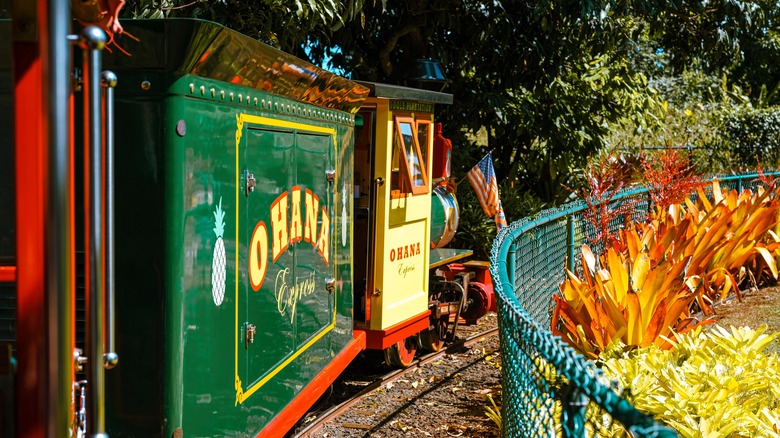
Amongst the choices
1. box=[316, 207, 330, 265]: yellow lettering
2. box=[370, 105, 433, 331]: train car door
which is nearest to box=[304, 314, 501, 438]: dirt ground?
box=[370, 105, 433, 331]: train car door

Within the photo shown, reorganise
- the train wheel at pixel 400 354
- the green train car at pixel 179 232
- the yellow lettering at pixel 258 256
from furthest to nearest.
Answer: the train wheel at pixel 400 354, the yellow lettering at pixel 258 256, the green train car at pixel 179 232

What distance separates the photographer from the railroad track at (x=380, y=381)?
6.27 metres

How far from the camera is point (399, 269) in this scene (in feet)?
24.5

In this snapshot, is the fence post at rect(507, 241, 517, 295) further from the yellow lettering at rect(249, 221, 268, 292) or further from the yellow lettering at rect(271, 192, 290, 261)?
the yellow lettering at rect(249, 221, 268, 292)

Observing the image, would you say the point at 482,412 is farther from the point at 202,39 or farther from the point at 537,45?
the point at 537,45

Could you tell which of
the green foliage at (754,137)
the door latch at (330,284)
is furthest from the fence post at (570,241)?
the green foliage at (754,137)

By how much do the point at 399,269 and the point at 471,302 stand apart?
2087mm

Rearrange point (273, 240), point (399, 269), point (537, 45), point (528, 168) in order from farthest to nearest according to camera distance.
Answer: point (528, 168) → point (537, 45) → point (399, 269) → point (273, 240)

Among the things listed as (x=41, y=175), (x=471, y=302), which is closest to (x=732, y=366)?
(x=41, y=175)

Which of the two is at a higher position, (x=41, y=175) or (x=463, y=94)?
(x=463, y=94)

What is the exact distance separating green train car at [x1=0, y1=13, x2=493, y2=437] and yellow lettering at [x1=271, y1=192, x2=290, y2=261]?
2 cm

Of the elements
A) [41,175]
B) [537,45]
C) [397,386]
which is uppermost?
[537,45]

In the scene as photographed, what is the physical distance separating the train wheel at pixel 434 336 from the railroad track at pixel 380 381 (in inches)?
2.7

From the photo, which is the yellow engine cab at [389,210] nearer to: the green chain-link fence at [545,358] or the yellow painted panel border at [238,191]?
the green chain-link fence at [545,358]
